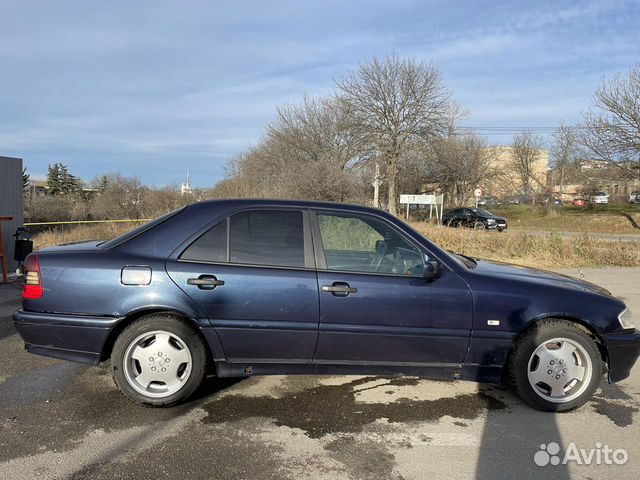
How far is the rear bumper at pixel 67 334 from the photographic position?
3479 mm

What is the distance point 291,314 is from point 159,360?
1.05 meters

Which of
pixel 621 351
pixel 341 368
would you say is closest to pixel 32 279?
pixel 341 368

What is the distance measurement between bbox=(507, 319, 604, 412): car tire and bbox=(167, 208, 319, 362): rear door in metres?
1.63

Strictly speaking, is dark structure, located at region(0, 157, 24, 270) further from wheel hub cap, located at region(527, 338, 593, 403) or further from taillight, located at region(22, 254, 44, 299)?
wheel hub cap, located at region(527, 338, 593, 403)

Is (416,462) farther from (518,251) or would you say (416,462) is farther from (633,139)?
(633,139)

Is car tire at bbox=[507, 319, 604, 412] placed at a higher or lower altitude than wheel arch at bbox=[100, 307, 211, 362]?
lower

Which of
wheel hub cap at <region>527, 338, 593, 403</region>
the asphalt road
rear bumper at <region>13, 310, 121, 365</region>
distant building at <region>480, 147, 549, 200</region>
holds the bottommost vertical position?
the asphalt road

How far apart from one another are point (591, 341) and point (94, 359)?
3.79 m

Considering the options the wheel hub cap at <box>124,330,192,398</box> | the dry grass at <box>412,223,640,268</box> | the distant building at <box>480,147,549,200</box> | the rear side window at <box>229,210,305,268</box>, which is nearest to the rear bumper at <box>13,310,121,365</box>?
the wheel hub cap at <box>124,330,192,398</box>

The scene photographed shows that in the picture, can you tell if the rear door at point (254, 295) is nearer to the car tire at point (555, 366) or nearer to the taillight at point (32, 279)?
the taillight at point (32, 279)

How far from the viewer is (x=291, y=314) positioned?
3.50 meters

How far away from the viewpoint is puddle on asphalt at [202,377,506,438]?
11.3 ft

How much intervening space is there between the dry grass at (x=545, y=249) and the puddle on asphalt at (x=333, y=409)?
8222 mm

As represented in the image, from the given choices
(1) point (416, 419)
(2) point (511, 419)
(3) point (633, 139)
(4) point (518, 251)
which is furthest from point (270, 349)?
(3) point (633, 139)
